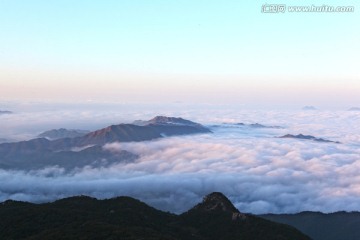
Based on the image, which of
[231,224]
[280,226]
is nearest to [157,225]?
[231,224]

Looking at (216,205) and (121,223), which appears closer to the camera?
(121,223)

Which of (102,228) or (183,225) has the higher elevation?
(102,228)

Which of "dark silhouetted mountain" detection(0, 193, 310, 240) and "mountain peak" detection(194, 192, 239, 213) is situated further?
"mountain peak" detection(194, 192, 239, 213)

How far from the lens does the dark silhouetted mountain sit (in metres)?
102

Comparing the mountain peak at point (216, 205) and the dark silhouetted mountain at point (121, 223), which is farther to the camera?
the mountain peak at point (216, 205)

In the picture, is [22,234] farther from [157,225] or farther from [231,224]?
[231,224]

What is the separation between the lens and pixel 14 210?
5059 inches

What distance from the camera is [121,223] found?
12112 cm

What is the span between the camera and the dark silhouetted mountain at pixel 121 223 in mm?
101575

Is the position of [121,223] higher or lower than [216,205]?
higher

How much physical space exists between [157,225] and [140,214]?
312 inches

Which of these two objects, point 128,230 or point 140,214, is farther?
point 140,214

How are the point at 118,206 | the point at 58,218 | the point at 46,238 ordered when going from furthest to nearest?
the point at 118,206
the point at 58,218
the point at 46,238

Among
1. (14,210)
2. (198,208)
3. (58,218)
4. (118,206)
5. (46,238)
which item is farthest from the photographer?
(198,208)
